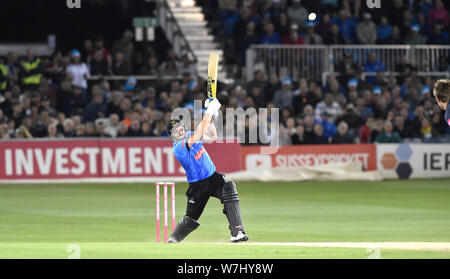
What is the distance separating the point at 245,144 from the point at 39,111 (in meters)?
6.13

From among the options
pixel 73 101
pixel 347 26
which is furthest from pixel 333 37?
pixel 73 101

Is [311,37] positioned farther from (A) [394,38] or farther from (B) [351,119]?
(B) [351,119]

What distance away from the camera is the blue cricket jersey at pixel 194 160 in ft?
42.1

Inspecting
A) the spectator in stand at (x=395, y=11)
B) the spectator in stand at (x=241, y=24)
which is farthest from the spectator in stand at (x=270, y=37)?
the spectator in stand at (x=395, y=11)

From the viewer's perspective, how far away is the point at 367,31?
30375mm

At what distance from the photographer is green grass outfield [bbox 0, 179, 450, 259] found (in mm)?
11289

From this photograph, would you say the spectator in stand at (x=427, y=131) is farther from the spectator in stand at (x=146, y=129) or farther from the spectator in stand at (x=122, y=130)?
the spectator in stand at (x=122, y=130)

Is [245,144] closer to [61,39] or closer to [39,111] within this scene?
[39,111]

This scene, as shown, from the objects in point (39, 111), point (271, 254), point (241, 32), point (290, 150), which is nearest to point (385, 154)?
point (290, 150)

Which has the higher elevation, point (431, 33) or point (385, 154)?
point (431, 33)

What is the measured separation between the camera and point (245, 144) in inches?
1012

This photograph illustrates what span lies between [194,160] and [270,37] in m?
17.1

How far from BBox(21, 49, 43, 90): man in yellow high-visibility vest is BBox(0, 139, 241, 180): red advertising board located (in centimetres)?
294

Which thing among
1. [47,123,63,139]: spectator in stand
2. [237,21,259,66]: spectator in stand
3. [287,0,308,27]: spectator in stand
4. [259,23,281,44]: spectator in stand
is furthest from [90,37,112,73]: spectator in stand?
[287,0,308,27]: spectator in stand
